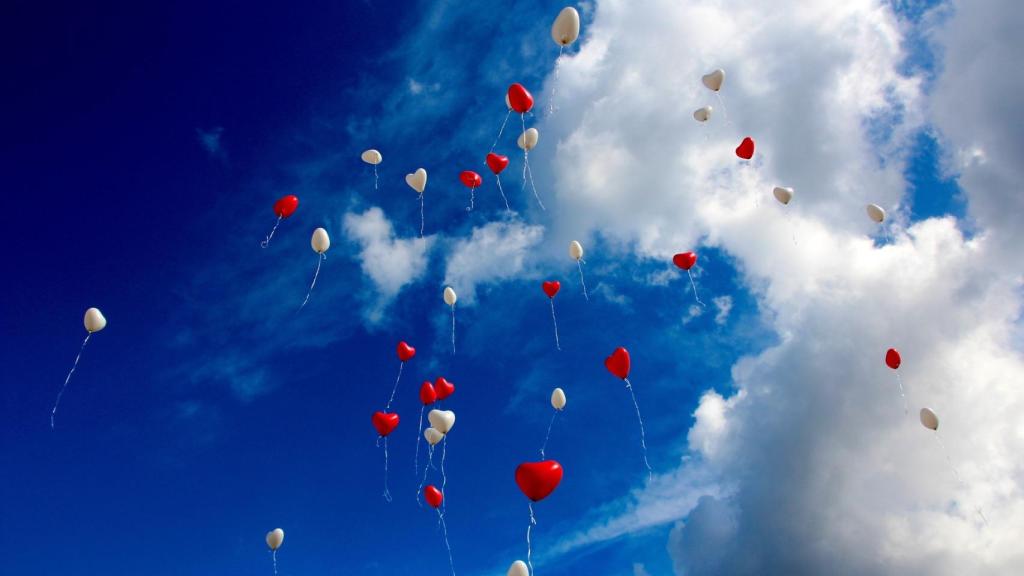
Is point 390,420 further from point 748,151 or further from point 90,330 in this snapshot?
point 748,151

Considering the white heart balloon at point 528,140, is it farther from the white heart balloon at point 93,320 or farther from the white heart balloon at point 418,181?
the white heart balloon at point 93,320

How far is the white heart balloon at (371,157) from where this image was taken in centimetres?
1227

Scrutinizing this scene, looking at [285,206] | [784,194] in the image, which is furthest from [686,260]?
[285,206]

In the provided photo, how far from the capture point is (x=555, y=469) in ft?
28.0

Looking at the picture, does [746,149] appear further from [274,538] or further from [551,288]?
[274,538]

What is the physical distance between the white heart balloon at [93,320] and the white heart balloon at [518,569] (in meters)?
8.63

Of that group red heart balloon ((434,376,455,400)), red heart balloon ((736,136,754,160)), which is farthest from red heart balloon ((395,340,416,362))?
red heart balloon ((736,136,754,160))

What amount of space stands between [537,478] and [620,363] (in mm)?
3552

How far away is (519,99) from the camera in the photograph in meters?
10.2

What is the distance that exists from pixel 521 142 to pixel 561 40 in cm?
188

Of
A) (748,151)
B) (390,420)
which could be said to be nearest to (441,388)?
(390,420)

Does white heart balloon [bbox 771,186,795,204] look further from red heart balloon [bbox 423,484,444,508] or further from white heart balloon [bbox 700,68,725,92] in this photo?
red heart balloon [bbox 423,484,444,508]

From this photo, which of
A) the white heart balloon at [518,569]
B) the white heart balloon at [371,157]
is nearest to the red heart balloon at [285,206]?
the white heart balloon at [371,157]

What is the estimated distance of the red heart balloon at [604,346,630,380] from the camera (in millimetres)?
11172
